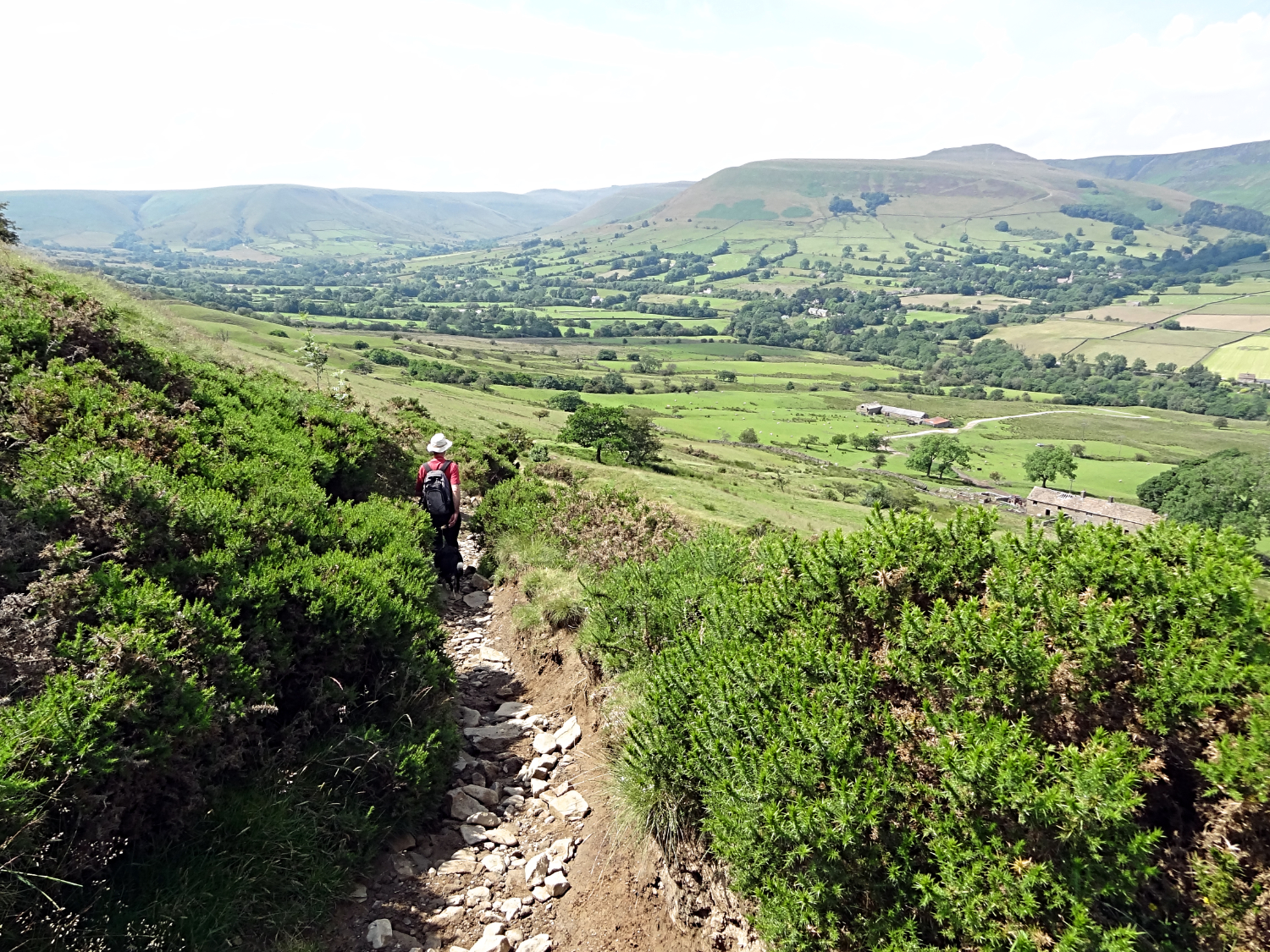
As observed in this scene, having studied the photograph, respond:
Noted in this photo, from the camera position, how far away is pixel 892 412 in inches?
5207

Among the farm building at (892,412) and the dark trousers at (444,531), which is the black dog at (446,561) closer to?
the dark trousers at (444,531)

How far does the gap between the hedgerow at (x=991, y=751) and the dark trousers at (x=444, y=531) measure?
248 inches

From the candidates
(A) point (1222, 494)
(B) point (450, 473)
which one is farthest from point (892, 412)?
(B) point (450, 473)

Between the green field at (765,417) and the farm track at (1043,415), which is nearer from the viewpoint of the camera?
the green field at (765,417)

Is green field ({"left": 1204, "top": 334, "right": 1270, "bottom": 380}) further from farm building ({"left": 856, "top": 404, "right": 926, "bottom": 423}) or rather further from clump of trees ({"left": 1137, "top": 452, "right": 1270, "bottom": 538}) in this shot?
clump of trees ({"left": 1137, "top": 452, "right": 1270, "bottom": 538})

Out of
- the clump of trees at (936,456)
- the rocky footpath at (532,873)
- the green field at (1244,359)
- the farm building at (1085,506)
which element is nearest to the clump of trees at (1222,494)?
the farm building at (1085,506)

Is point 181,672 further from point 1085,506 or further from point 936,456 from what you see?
point 936,456

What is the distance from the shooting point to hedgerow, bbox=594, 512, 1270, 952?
3.58 metres

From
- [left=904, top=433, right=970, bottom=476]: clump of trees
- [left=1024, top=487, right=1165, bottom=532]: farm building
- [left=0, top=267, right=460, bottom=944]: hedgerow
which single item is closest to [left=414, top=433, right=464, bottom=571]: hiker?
[left=0, top=267, right=460, bottom=944]: hedgerow

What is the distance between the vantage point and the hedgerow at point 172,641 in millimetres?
4152

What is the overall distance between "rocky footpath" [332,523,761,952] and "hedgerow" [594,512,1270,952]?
1.69 feet

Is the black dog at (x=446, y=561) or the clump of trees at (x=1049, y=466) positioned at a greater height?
the black dog at (x=446, y=561)

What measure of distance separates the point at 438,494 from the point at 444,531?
2.30ft

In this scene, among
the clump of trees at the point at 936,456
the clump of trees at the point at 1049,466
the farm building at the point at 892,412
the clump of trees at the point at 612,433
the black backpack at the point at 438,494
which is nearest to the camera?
the black backpack at the point at 438,494
